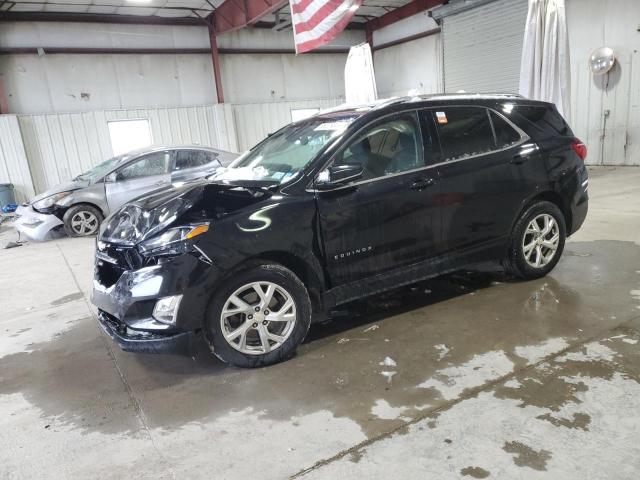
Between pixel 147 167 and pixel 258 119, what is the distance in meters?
8.20

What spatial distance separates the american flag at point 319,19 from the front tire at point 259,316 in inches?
217

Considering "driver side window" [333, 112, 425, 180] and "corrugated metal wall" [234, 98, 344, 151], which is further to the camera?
"corrugated metal wall" [234, 98, 344, 151]

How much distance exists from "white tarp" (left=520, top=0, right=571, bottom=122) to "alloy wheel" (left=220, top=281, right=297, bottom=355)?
604 cm

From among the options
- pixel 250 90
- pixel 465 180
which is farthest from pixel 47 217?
pixel 250 90

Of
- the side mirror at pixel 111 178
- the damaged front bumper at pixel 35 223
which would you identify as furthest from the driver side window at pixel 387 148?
the damaged front bumper at pixel 35 223

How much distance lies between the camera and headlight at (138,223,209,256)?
9.05 ft

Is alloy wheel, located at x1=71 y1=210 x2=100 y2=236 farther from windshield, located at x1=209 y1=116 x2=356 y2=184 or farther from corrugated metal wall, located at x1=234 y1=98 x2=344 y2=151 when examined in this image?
corrugated metal wall, located at x1=234 y1=98 x2=344 y2=151

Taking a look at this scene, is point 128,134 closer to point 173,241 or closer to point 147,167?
point 147,167

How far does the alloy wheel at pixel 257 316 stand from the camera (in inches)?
115

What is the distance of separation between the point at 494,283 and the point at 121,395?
124 inches

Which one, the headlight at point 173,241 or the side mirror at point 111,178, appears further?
the side mirror at point 111,178

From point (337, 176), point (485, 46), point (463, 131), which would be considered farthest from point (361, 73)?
point (337, 176)

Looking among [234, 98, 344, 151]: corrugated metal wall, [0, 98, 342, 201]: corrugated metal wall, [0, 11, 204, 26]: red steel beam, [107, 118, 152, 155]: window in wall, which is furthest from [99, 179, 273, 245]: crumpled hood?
[234, 98, 344, 151]: corrugated metal wall

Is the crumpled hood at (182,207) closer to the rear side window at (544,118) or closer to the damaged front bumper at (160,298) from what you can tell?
the damaged front bumper at (160,298)
